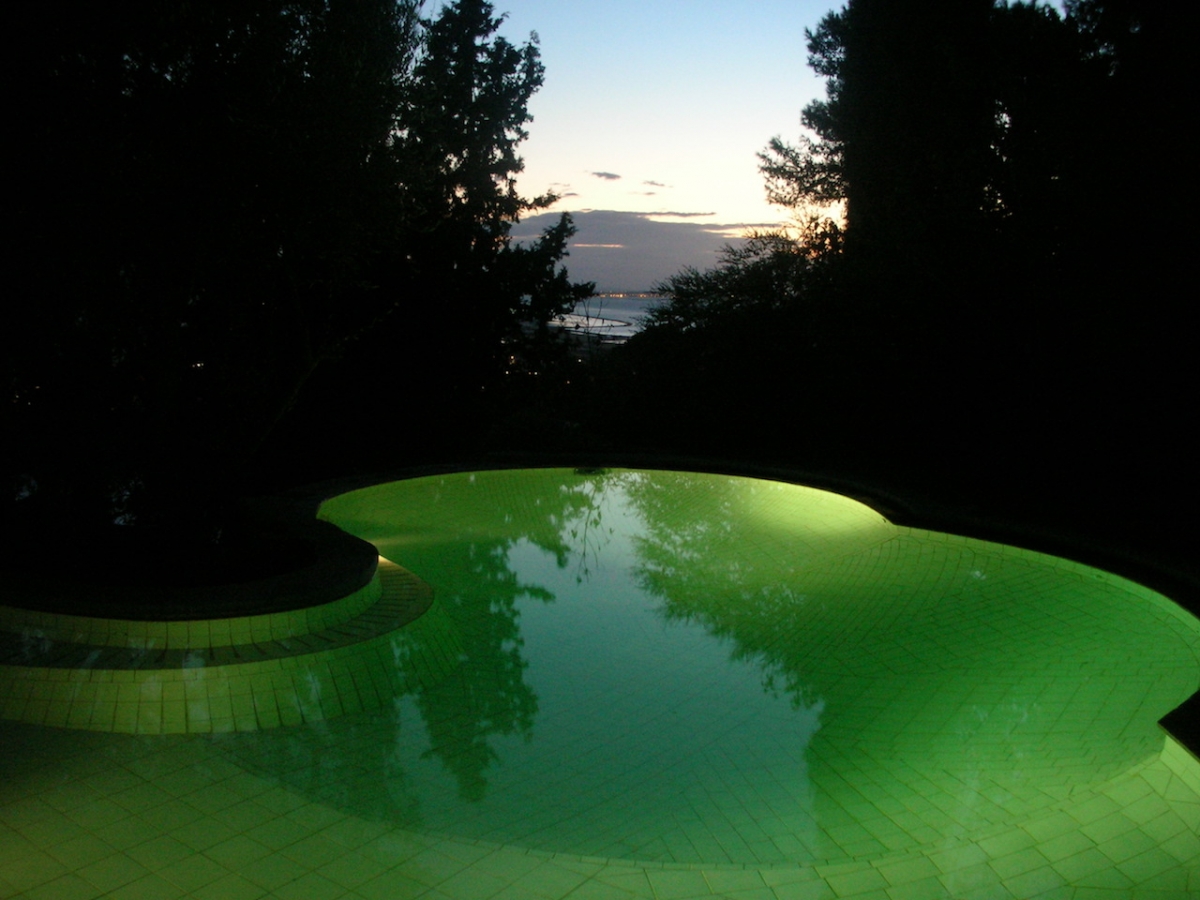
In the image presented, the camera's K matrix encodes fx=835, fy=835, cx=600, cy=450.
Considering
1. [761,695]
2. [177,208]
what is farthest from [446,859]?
[177,208]

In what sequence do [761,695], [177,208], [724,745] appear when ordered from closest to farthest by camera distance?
[724,745]
[761,695]
[177,208]

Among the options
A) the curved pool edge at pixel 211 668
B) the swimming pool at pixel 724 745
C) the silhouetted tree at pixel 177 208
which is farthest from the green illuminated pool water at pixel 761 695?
the silhouetted tree at pixel 177 208

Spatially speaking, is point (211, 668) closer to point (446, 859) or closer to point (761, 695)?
point (446, 859)

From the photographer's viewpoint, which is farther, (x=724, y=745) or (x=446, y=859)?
(x=724, y=745)

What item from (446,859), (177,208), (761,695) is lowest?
(761,695)

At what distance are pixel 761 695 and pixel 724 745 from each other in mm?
625

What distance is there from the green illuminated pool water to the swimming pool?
2 centimetres

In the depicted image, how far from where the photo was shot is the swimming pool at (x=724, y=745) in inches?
101

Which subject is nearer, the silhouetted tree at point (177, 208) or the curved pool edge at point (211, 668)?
the curved pool edge at point (211, 668)

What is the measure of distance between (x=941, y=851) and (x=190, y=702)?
3.06m

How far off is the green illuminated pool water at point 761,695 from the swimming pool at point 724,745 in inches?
0.7

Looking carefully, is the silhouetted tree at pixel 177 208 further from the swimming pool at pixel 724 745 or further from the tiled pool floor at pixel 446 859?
the tiled pool floor at pixel 446 859

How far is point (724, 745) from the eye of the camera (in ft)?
12.3

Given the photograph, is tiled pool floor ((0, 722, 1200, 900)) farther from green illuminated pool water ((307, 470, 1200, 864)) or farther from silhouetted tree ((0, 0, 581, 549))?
silhouetted tree ((0, 0, 581, 549))
